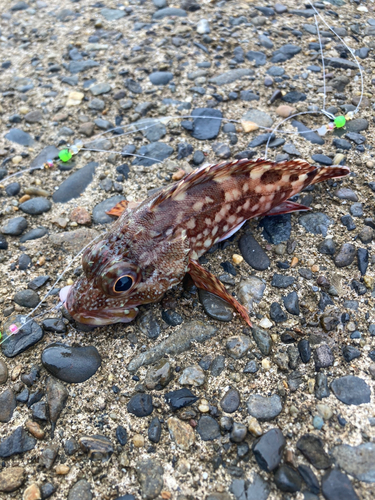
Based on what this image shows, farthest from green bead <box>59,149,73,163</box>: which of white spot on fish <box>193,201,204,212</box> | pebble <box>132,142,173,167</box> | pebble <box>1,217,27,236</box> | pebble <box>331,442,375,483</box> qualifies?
pebble <box>331,442,375,483</box>

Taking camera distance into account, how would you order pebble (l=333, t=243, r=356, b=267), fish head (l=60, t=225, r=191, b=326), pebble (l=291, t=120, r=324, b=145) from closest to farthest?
fish head (l=60, t=225, r=191, b=326), pebble (l=333, t=243, r=356, b=267), pebble (l=291, t=120, r=324, b=145)

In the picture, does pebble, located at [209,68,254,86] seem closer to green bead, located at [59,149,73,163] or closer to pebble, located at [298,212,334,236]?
green bead, located at [59,149,73,163]

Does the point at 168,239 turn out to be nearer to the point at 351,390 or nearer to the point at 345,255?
the point at 345,255

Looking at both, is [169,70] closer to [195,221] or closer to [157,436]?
[195,221]

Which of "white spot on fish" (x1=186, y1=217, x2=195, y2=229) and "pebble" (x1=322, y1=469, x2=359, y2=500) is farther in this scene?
"white spot on fish" (x1=186, y1=217, x2=195, y2=229)

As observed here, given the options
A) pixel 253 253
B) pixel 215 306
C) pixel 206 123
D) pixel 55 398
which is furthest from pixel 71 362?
pixel 206 123

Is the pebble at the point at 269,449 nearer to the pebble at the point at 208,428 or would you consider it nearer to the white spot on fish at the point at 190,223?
the pebble at the point at 208,428

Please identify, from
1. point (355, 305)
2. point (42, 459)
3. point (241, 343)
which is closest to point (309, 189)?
point (355, 305)

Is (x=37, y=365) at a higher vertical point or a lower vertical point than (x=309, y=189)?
lower
